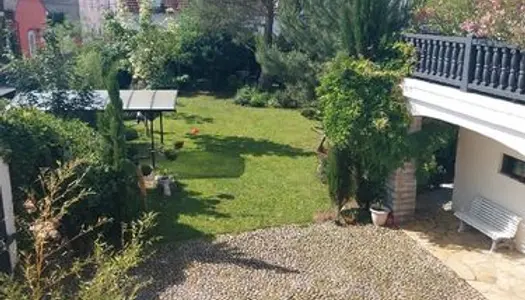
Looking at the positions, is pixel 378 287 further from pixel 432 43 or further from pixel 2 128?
pixel 2 128

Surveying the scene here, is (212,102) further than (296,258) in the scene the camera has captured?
Yes

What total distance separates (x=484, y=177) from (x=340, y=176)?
10.9 feet

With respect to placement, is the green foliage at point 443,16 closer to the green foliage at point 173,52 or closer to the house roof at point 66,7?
the green foliage at point 173,52

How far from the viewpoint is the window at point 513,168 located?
443 inches

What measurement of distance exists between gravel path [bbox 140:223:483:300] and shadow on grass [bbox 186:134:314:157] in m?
7.77

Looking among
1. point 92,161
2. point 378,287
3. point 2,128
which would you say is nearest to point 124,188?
point 92,161

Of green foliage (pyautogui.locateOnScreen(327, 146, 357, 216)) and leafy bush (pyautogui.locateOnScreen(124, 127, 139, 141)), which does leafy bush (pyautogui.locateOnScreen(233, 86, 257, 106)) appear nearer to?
leafy bush (pyautogui.locateOnScreen(124, 127, 139, 141))

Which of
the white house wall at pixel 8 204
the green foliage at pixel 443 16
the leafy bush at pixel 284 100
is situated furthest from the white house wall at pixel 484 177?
the leafy bush at pixel 284 100

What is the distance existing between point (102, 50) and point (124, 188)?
59.5ft

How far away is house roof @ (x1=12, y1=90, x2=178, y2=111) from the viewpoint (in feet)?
47.4

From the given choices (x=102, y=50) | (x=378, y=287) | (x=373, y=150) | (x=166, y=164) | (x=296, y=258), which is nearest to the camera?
(x=378, y=287)

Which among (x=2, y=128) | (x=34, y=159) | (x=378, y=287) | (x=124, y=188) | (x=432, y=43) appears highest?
(x=432, y=43)

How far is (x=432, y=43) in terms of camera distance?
36.7 ft

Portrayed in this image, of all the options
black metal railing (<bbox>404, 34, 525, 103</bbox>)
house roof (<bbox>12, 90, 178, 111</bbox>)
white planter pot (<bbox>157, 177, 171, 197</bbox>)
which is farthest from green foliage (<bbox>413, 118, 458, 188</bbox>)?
house roof (<bbox>12, 90, 178, 111</bbox>)
